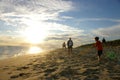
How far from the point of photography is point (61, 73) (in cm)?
1441

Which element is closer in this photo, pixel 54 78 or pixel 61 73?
pixel 54 78

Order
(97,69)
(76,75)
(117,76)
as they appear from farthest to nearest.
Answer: (97,69) < (76,75) < (117,76)

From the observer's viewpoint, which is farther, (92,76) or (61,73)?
(61,73)

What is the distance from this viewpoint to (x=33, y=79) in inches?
542

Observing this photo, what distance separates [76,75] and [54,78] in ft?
4.01

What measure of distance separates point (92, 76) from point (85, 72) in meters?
1.17

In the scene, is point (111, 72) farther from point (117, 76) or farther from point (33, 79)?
point (33, 79)

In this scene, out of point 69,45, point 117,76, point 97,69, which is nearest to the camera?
point 117,76

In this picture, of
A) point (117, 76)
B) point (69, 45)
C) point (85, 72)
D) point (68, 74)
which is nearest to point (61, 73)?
point (68, 74)

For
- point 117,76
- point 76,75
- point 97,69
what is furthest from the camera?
point 97,69

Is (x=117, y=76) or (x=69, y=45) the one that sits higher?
(x=69, y=45)

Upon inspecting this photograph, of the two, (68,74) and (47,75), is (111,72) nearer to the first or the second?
(68,74)

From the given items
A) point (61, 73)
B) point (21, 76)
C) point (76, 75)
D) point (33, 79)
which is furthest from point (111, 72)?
point (21, 76)

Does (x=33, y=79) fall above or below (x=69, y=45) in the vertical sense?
below
